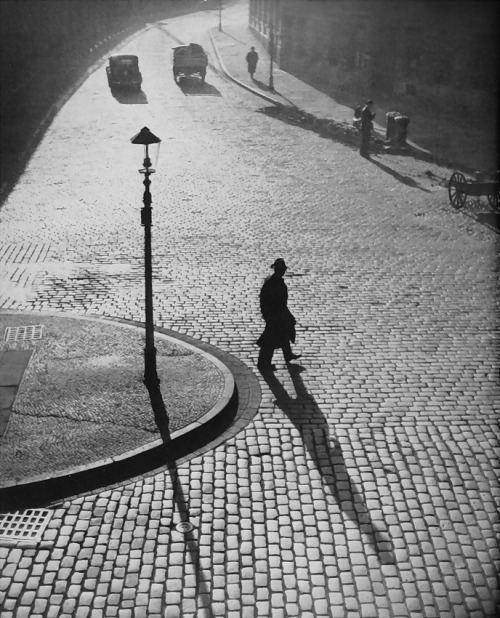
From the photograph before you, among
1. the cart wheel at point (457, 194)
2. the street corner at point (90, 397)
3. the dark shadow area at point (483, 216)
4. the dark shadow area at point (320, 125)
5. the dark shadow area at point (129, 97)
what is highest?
the street corner at point (90, 397)

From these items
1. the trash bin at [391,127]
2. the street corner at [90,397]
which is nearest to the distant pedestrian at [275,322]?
the street corner at [90,397]

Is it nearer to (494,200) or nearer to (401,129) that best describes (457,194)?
(494,200)

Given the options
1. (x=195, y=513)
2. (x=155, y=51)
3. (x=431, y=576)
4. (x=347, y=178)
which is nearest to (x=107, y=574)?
(x=195, y=513)

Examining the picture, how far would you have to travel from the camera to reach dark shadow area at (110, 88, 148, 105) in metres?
34.5

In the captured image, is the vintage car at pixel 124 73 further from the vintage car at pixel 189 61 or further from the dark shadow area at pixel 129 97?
the vintage car at pixel 189 61

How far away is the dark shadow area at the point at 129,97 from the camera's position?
34.5 metres

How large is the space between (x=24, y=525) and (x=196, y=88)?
1288 inches

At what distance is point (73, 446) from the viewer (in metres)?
8.90

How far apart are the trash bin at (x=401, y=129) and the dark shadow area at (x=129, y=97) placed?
12060mm

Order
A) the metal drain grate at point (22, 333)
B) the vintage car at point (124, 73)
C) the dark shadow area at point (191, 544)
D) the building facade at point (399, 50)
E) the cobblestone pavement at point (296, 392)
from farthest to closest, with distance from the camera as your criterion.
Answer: the vintage car at point (124, 73) < the building facade at point (399, 50) < the metal drain grate at point (22, 333) < the cobblestone pavement at point (296, 392) < the dark shadow area at point (191, 544)

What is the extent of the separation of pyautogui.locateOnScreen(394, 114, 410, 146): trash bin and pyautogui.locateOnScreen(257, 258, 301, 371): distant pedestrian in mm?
16837

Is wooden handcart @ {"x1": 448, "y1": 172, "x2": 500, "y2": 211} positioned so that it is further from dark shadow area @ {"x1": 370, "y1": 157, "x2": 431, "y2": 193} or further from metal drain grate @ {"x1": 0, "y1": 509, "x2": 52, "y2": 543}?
metal drain grate @ {"x1": 0, "y1": 509, "x2": 52, "y2": 543}

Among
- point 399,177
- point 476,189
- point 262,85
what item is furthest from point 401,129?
point 262,85

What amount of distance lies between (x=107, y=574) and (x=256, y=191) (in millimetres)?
14911
